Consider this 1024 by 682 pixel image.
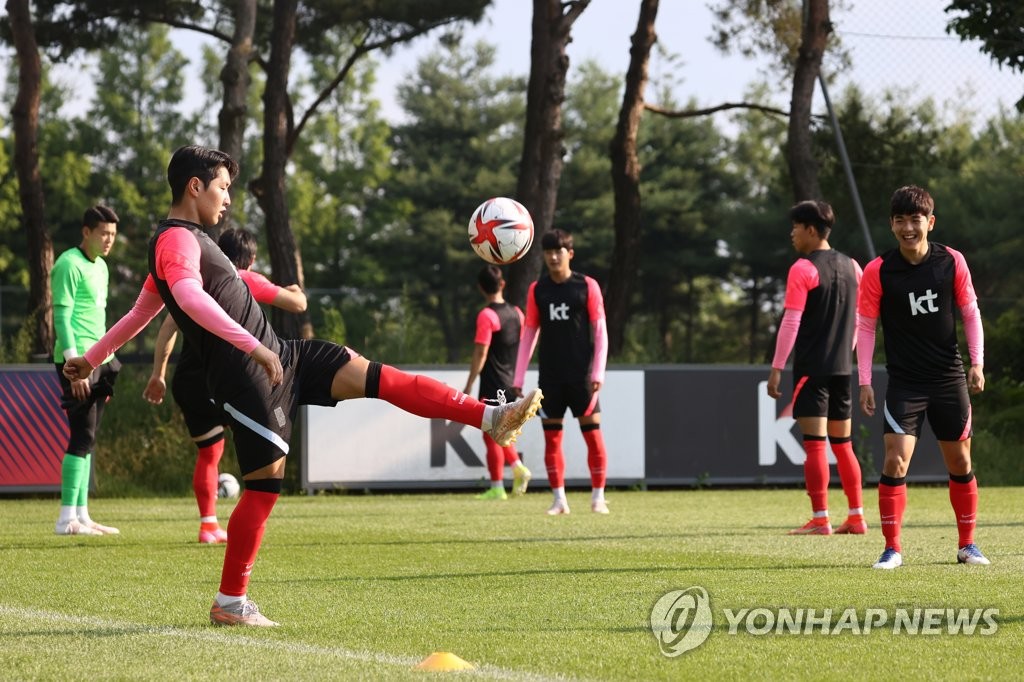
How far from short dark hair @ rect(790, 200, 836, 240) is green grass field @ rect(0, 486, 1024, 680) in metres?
2.21

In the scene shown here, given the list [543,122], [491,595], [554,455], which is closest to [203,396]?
[491,595]

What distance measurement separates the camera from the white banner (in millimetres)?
16250

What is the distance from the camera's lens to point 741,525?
11.6m

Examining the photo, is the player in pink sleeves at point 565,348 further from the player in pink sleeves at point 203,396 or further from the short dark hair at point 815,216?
the player in pink sleeves at point 203,396

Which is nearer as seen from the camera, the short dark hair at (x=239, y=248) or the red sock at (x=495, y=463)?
the short dark hair at (x=239, y=248)

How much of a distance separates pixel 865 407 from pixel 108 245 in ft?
17.9

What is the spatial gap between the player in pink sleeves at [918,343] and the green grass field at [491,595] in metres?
0.62

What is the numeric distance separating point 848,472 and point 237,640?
20.0 ft

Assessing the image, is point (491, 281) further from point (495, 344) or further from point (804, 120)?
point (804, 120)

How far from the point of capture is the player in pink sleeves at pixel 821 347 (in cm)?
1070

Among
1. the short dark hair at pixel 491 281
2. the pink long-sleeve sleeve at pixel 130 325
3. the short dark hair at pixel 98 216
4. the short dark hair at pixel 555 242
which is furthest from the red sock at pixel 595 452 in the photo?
the pink long-sleeve sleeve at pixel 130 325

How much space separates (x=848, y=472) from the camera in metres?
10.8

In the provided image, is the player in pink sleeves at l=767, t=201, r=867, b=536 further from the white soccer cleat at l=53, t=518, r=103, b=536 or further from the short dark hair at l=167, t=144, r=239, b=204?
the short dark hair at l=167, t=144, r=239, b=204

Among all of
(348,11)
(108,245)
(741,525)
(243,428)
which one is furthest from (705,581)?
(348,11)
